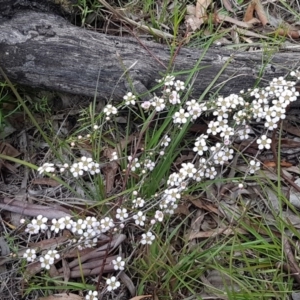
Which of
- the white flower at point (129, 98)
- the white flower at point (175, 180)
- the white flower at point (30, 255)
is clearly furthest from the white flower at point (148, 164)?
the white flower at point (30, 255)

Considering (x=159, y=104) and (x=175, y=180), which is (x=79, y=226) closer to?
(x=175, y=180)

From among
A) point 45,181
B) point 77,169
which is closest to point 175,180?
point 77,169

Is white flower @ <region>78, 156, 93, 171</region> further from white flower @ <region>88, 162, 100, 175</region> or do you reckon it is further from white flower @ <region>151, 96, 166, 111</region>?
white flower @ <region>151, 96, 166, 111</region>

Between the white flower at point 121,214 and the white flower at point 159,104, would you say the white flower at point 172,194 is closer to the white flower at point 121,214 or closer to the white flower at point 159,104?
the white flower at point 121,214

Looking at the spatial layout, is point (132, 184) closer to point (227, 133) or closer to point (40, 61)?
point (227, 133)

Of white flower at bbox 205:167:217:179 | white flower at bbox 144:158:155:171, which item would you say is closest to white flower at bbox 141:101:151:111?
white flower at bbox 144:158:155:171

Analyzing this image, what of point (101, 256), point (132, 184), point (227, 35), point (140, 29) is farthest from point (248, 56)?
point (101, 256)
